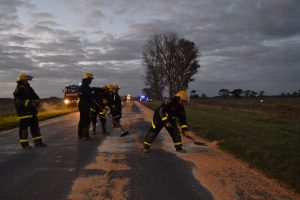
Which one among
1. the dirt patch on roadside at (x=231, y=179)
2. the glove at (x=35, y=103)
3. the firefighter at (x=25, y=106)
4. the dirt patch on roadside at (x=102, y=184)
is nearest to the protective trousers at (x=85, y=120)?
the glove at (x=35, y=103)

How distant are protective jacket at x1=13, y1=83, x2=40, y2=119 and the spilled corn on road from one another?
1.07 m

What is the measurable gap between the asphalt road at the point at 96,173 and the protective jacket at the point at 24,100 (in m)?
1.07

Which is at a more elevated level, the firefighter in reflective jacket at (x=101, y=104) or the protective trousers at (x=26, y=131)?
the firefighter in reflective jacket at (x=101, y=104)

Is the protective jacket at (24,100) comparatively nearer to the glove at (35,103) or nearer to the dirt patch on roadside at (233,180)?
the glove at (35,103)

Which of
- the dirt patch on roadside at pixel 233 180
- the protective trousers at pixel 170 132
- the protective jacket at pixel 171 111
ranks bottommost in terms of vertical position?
the dirt patch on roadside at pixel 233 180

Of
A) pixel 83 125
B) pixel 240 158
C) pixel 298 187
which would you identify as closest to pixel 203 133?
pixel 83 125

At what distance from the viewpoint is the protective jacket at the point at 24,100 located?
12242 millimetres

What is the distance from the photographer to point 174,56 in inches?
2586

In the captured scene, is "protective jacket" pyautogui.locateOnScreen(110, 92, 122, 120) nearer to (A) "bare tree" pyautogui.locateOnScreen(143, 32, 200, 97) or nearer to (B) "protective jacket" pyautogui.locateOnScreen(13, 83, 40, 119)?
(B) "protective jacket" pyautogui.locateOnScreen(13, 83, 40, 119)

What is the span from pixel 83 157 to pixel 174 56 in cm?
5605

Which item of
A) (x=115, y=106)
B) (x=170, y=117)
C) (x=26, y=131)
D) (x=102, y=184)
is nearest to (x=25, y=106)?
(x=26, y=131)

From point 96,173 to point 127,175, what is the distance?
654 mm

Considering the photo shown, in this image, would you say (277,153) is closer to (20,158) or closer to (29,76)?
(20,158)

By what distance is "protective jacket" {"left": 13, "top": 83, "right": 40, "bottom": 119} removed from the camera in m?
12.2
